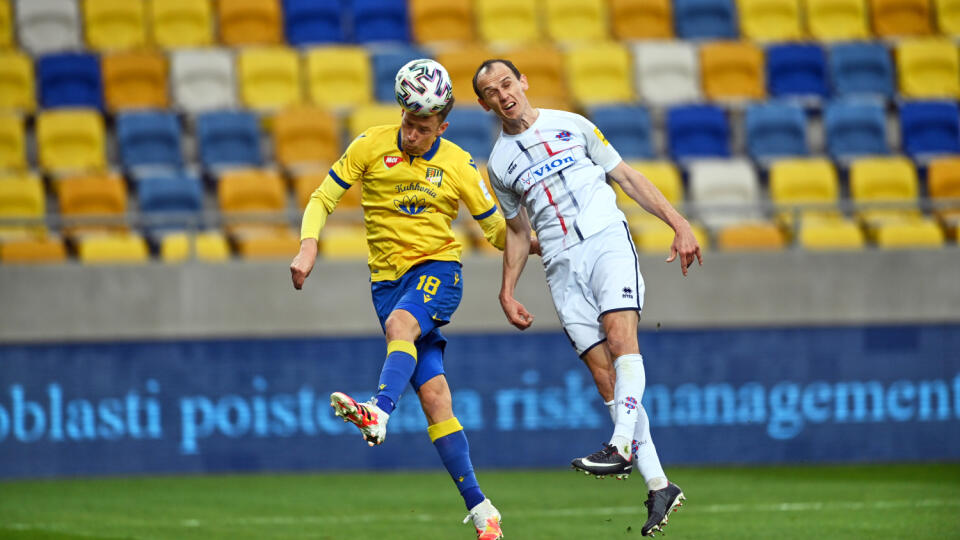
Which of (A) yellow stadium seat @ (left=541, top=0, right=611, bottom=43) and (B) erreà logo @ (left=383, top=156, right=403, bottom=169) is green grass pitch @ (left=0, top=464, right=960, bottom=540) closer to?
(B) erreà logo @ (left=383, top=156, right=403, bottom=169)

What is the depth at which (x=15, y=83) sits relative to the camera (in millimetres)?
14359

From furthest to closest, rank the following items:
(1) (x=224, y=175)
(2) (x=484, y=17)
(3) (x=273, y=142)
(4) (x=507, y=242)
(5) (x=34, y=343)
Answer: (2) (x=484, y=17)
(3) (x=273, y=142)
(1) (x=224, y=175)
(5) (x=34, y=343)
(4) (x=507, y=242)

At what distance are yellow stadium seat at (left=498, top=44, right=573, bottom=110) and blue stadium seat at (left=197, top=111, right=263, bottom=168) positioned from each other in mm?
3177

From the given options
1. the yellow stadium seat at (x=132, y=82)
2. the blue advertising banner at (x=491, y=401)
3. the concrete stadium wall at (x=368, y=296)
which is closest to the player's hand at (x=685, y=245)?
the concrete stadium wall at (x=368, y=296)

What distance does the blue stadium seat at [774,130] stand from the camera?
14672mm

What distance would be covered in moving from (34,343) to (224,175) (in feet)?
9.47

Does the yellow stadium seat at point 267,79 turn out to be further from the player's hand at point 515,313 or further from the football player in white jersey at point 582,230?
the player's hand at point 515,313

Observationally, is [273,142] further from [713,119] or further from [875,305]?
[875,305]

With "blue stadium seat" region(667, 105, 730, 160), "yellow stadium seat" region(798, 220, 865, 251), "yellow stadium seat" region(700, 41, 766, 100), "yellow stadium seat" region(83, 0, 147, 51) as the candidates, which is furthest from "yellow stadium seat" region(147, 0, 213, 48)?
"yellow stadium seat" region(798, 220, 865, 251)

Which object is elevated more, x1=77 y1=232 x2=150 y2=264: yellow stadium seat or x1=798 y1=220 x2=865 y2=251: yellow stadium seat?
x1=77 y1=232 x2=150 y2=264: yellow stadium seat

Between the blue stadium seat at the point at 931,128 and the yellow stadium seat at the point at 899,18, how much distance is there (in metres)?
1.88

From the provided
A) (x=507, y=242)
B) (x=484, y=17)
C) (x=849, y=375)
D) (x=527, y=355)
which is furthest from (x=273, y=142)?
(x=507, y=242)

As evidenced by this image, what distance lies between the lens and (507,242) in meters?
6.92

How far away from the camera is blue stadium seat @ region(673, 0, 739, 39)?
53.3 feet
